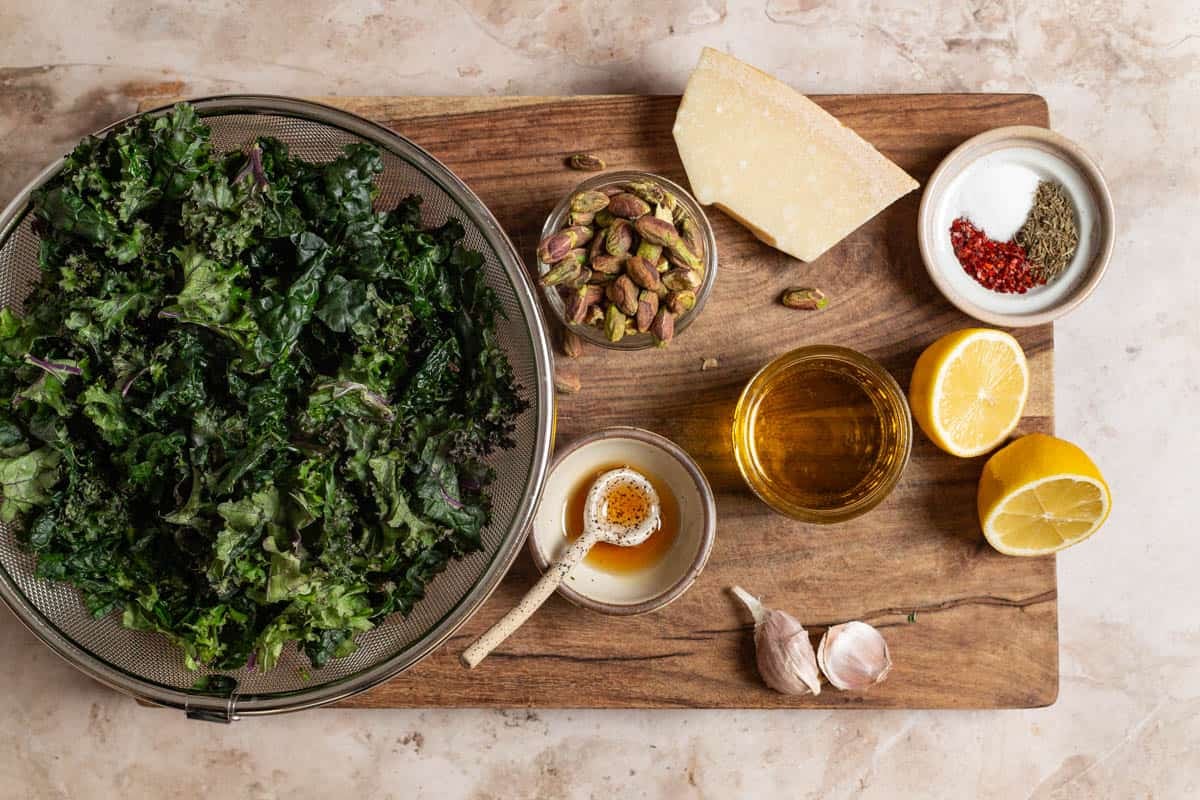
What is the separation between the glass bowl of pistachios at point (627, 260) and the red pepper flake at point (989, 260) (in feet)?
1.67

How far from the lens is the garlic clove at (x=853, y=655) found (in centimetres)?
179

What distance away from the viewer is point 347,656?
1584 millimetres

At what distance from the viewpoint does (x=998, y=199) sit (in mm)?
1811

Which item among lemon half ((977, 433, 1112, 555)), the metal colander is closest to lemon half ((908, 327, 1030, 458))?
lemon half ((977, 433, 1112, 555))

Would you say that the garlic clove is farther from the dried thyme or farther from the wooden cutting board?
the dried thyme

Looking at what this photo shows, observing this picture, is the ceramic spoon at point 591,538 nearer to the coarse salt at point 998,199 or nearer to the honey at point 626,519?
the honey at point 626,519

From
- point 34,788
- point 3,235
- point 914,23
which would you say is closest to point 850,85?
point 914,23

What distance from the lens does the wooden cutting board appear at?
5.85 ft

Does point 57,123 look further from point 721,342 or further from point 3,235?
point 721,342

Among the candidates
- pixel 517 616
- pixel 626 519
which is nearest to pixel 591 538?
pixel 626 519

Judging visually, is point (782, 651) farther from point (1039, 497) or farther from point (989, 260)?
point (989, 260)

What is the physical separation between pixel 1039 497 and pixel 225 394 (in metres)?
1.47

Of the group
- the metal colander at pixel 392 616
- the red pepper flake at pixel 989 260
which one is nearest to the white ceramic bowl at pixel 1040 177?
the red pepper flake at pixel 989 260

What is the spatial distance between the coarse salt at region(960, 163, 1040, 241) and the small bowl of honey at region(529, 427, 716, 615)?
763mm
